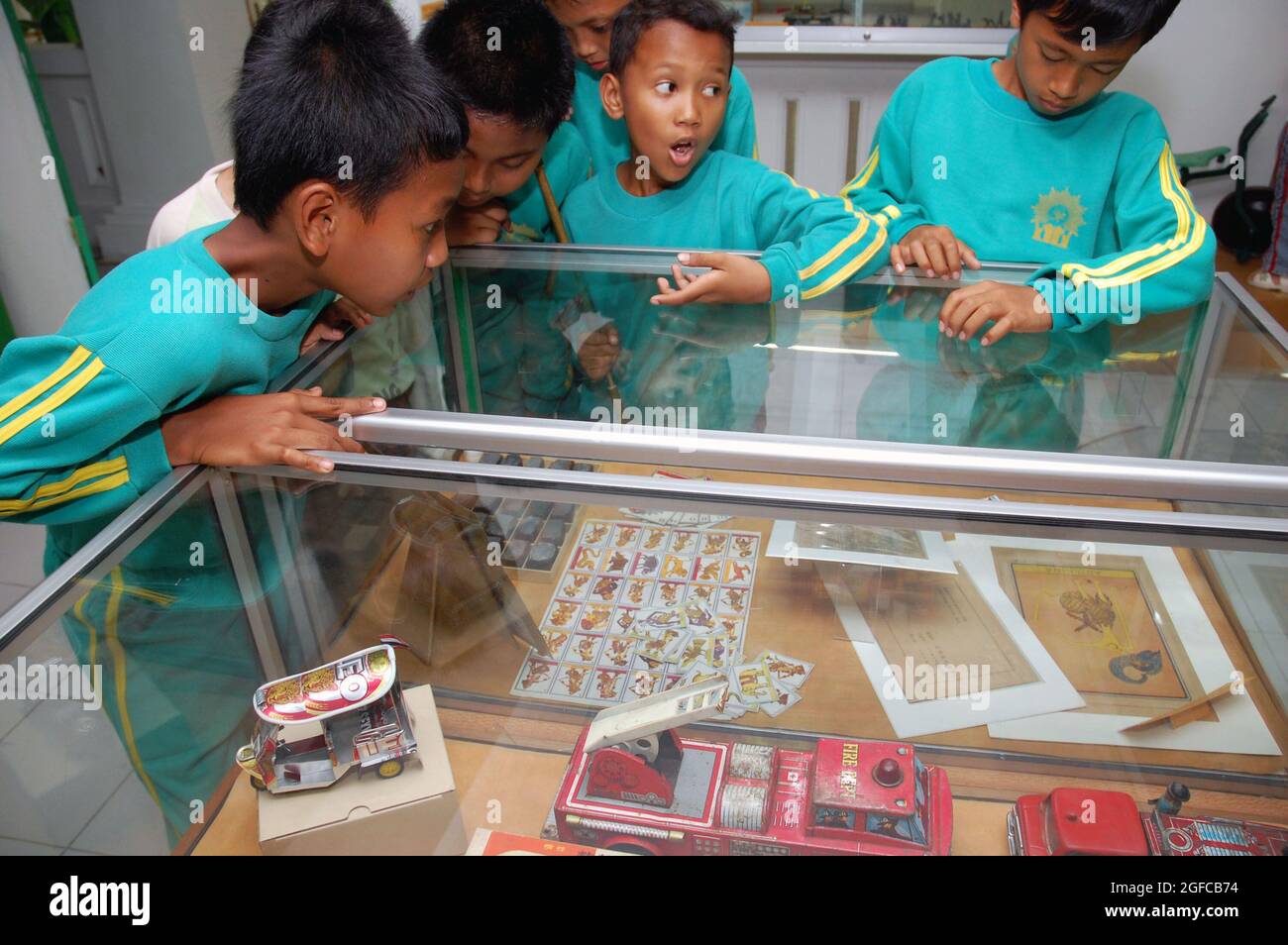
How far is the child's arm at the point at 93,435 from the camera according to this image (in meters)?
0.89

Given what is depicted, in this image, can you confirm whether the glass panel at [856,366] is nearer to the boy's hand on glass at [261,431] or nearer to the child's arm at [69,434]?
the boy's hand on glass at [261,431]

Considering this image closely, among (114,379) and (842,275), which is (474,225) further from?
(114,379)

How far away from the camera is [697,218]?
164 cm

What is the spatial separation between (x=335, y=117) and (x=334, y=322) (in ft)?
1.20

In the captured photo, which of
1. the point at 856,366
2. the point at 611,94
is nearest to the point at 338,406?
the point at 856,366

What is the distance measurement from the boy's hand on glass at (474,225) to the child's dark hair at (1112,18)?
3.18 ft

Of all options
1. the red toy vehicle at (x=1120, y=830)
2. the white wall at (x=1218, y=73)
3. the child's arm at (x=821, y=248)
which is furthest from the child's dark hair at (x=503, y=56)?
the white wall at (x=1218, y=73)

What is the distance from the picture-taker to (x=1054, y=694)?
1.06 meters

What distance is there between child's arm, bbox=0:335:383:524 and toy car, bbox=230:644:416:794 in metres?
0.23

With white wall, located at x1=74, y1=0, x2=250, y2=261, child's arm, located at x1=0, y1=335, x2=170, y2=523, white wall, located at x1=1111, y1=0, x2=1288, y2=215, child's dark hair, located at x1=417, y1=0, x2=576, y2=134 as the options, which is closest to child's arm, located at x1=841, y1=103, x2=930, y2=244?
child's dark hair, located at x1=417, y1=0, x2=576, y2=134
